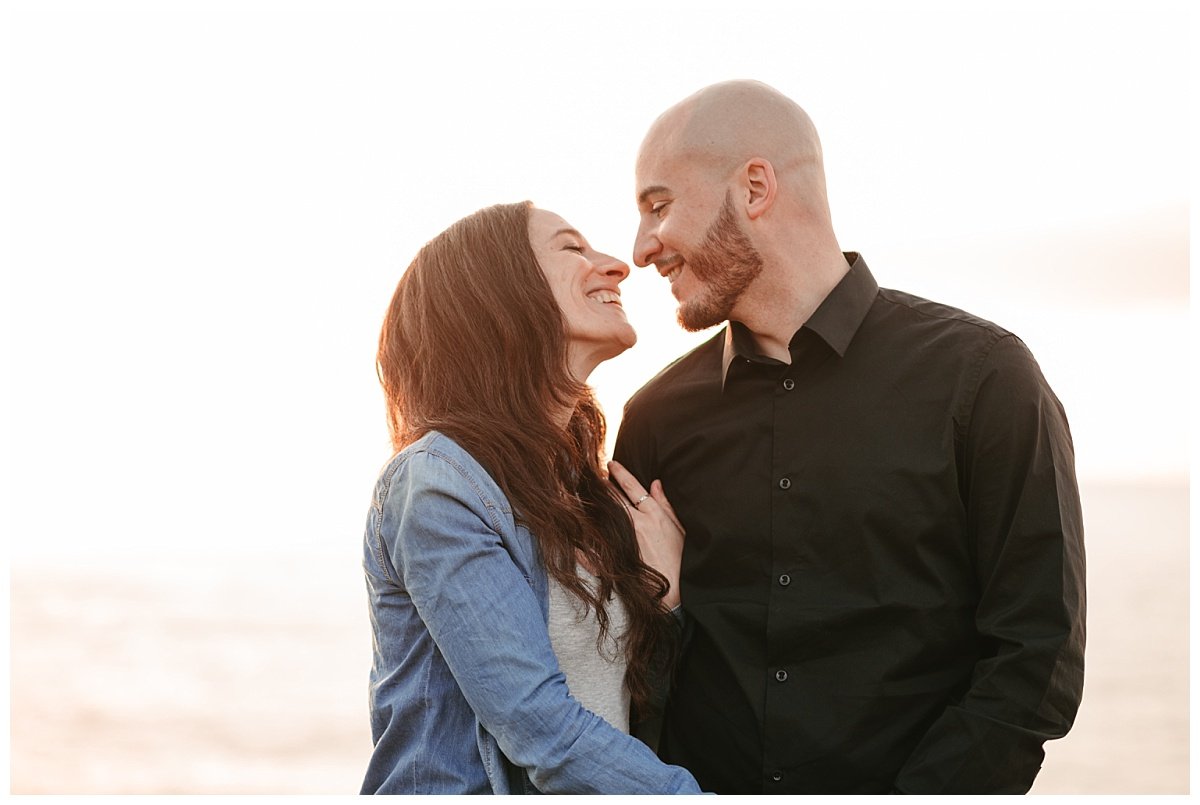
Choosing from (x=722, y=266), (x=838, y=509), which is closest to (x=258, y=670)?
(x=722, y=266)

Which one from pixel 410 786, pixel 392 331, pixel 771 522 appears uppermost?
pixel 392 331

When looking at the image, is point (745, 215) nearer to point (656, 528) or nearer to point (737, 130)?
point (737, 130)

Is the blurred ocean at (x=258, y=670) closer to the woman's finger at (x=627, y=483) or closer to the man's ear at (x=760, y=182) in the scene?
the woman's finger at (x=627, y=483)

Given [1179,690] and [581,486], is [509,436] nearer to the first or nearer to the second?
[581,486]

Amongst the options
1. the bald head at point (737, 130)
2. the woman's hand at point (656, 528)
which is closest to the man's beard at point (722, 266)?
the bald head at point (737, 130)

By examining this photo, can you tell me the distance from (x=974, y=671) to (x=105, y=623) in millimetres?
15364

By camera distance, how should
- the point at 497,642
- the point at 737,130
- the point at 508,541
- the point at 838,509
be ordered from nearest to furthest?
1. the point at 497,642
2. the point at 508,541
3. the point at 838,509
4. the point at 737,130

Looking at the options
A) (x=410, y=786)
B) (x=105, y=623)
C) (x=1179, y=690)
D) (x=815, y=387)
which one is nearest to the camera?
(x=410, y=786)

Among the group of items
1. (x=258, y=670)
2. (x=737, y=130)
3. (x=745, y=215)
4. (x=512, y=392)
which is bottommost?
(x=258, y=670)

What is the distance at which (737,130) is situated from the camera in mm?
2574

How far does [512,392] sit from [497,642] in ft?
1.85

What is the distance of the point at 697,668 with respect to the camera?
2.47 m

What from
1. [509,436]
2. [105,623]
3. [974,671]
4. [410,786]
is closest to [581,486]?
[509,436]

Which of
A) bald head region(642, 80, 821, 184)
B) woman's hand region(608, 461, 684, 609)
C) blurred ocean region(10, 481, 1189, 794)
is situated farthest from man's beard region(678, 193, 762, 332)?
blurred ocean region(10, 481, 1189, 794)
